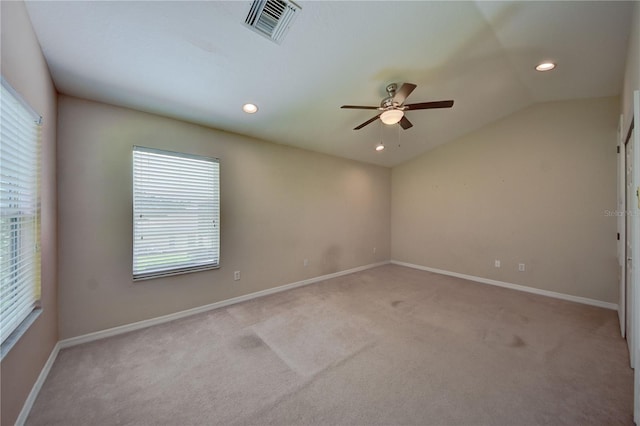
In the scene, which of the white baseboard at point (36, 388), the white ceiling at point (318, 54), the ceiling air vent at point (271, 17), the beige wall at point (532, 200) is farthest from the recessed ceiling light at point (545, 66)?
the white baseboard at point (36, 388)

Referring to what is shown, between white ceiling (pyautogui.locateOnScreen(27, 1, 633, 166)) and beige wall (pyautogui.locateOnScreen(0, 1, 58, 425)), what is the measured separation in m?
0.19

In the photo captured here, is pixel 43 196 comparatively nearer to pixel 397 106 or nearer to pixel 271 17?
pixel 271 17

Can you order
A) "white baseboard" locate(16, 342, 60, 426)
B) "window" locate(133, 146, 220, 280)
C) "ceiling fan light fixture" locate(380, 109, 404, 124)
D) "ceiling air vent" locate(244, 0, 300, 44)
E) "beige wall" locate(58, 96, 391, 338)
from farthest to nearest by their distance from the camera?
"window" locate(133, 146, 220, 280) < "ceiling fan light fixture" locate(380, 109, 404, 124) < "beige wall" locate(58, 96, 391, 338) < "ceiling air vent" locate(244, 0, 300, 44) < "white baseboard" locate(16, 342, 60, 426)

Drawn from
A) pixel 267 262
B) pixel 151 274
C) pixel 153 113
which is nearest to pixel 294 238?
pixel 267 262

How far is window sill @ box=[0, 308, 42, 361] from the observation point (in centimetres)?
132

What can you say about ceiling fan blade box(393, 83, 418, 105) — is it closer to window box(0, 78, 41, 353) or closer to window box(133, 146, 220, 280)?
window box(133, 146, 220, 280)

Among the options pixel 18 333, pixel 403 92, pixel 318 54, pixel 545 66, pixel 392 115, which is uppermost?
pixel 545 66

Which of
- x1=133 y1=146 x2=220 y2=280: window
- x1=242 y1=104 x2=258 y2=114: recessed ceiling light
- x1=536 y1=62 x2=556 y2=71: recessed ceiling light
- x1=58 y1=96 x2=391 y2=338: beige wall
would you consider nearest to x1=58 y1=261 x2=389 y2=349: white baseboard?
x1=58 y1=96 x2=391 y2=338: beige wall

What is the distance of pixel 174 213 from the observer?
2.96 meters

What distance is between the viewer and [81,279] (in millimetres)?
2404

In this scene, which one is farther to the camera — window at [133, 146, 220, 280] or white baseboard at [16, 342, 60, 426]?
window at [133, 146, 220, 280]

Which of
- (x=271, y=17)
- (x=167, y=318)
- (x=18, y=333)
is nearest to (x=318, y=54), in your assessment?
(x=271, y=17)

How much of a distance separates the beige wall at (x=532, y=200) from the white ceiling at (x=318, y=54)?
0.56 metres

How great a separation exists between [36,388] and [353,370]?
2.32m
